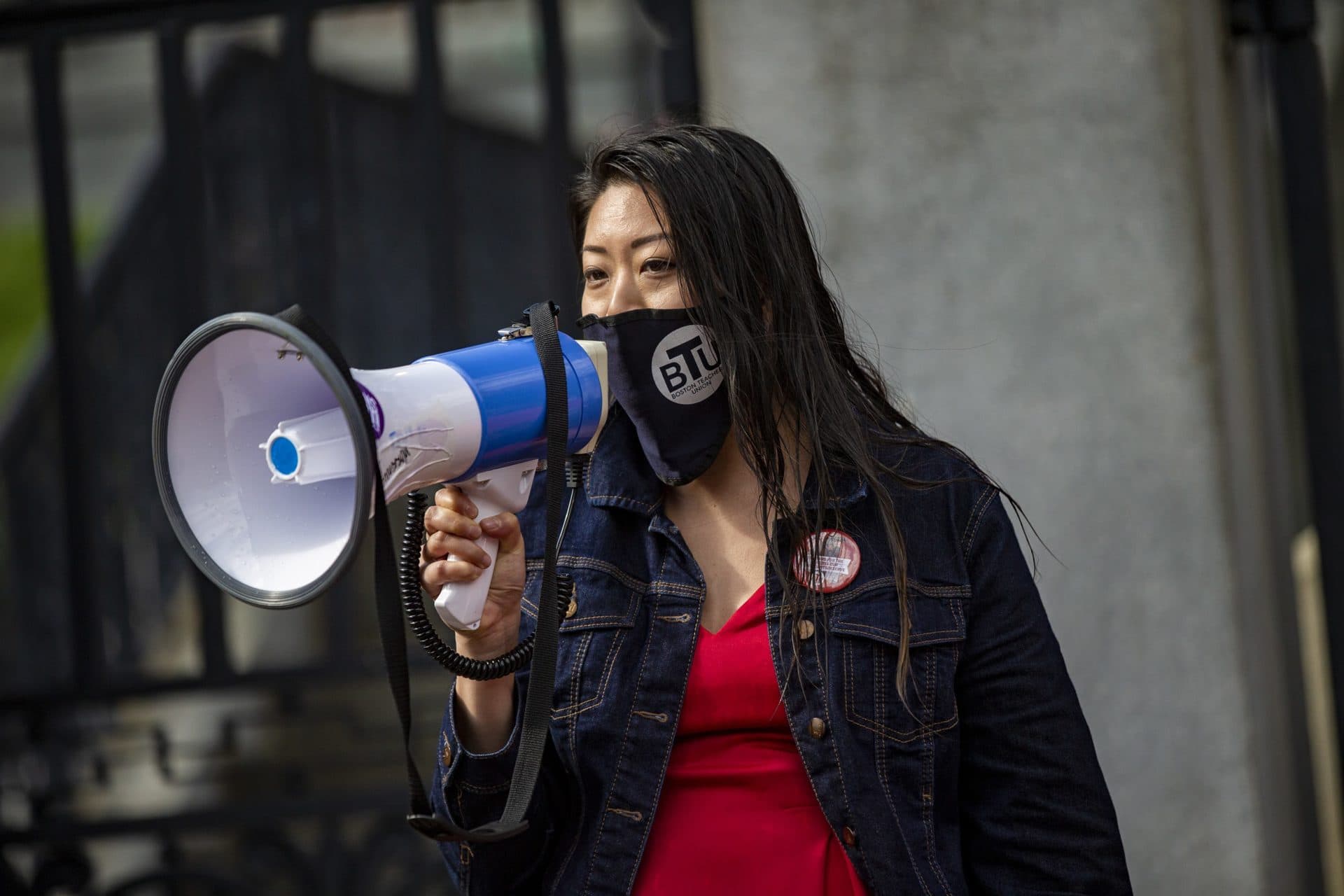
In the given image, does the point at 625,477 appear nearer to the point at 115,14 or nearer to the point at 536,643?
the point at 536,643

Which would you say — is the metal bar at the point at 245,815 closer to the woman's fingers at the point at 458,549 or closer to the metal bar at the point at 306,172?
the metal bar at the point at 306,172

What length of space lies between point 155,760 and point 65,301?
1.23 metres

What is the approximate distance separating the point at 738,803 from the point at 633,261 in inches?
31.6

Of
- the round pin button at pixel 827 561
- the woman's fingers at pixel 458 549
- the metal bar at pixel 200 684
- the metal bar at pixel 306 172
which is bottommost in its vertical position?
the metal bar at pixel 200 684

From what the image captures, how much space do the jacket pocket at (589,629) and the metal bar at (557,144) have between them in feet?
4.61

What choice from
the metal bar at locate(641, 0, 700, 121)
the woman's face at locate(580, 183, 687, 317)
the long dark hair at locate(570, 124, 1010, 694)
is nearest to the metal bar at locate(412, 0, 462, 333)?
the metal bar at locate(641, 0, 700, 121)

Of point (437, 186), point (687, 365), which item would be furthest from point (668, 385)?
point (437, 186)

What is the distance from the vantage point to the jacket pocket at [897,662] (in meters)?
1.93

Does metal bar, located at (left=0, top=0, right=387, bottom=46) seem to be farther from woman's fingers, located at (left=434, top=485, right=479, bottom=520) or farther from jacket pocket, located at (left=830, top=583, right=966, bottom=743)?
jacket pocket, located at (left=830, top=583, right=966, bottom=743)

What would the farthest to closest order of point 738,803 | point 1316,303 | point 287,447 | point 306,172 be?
point 306,172 < point 1316,303 < point 738,803 < point 287,447

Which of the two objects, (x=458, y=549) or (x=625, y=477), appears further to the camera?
(x=625, y=477)

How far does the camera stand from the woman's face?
6.54 ft

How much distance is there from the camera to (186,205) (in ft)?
11.3

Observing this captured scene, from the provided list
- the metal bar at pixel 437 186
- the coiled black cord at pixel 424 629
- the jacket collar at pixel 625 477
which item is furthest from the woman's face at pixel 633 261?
the metal bar at pixel 437 186
